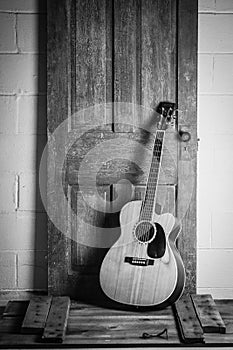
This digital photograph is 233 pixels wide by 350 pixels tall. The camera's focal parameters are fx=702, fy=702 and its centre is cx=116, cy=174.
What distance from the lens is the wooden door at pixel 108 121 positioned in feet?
12.0

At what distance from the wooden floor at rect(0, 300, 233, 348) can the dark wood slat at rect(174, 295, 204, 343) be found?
31 millimetres

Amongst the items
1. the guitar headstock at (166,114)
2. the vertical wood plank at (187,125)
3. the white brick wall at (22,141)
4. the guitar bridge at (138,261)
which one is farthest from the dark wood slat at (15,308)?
the guitar headstock at (166,114)

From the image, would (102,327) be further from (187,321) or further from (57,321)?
(187,321)

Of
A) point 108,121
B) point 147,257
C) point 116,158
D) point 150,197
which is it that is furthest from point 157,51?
point 147,257

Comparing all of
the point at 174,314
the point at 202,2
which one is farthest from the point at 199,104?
the point at 174,314

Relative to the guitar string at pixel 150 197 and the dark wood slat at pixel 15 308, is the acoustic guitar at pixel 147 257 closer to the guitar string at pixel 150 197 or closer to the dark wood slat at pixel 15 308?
the guitar string at pixel 150 197

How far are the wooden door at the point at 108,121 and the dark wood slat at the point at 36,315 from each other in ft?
0.48

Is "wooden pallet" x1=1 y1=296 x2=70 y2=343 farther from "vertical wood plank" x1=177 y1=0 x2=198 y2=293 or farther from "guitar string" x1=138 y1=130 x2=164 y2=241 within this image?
"vertical wood plank" x1=177 y1=0 x2=198 y2=293

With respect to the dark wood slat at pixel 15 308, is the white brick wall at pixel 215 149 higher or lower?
higher

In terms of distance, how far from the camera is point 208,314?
346 cm

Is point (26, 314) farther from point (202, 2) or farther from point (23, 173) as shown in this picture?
point (202, 2)

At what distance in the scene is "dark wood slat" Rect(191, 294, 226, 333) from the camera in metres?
3.27

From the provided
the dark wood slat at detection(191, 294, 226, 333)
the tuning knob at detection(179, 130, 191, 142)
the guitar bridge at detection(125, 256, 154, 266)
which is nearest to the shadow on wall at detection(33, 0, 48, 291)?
the guitar bridge at detection(125, 256, 154, 266)

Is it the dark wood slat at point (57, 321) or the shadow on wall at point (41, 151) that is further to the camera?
the shadow on wall at point (41, 151)
